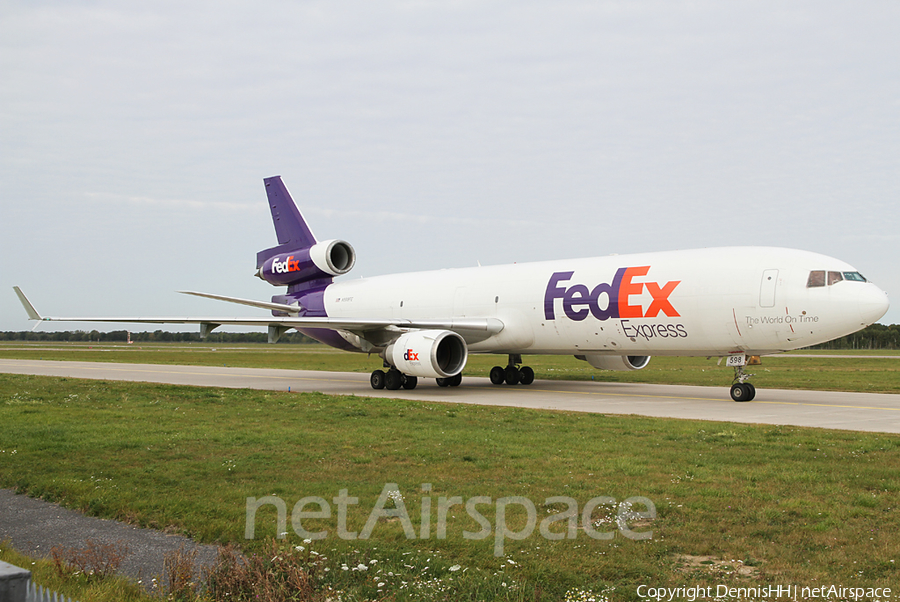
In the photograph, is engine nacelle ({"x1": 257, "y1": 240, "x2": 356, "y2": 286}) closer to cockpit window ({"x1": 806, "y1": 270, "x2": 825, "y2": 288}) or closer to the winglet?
the winglet

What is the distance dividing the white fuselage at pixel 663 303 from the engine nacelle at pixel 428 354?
168cm

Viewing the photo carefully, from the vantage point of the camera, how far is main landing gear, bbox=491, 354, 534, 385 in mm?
24566

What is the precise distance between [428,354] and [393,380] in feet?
8.45

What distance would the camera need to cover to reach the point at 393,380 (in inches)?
873

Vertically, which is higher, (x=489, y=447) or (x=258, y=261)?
(x=258, y=261)

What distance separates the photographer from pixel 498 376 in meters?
25.0

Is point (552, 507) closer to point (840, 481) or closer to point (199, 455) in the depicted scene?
point (840, 481)

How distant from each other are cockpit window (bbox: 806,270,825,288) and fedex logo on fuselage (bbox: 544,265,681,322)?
9.77 ft

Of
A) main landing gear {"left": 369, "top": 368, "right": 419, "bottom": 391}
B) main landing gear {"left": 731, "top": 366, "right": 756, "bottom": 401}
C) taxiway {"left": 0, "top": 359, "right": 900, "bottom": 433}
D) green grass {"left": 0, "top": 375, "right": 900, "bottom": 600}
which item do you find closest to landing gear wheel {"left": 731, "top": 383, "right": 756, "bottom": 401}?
main landing gear {"left": 731, "top": 366, "right": 756, "bottom": 401}

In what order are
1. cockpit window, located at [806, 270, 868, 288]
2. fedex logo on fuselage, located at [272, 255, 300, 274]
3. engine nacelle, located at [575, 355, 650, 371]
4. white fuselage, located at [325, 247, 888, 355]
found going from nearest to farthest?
cockpit window, located at [806, 270, 868, 288] < white fuselage, located at [325, 247, 888, 355] < engine nacelle, located at [575, 355, 650, 371] < fedex logo on fuselage, located at [272, 255, 300, 274]

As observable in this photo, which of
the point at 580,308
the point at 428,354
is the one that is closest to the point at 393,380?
the point at 428,354

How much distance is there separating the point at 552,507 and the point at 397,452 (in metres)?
3.36

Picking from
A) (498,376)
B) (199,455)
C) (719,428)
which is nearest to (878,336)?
(498,376)

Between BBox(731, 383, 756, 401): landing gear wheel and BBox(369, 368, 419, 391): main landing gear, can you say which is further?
BBox(369, 368, 419, 391): main landing gear
